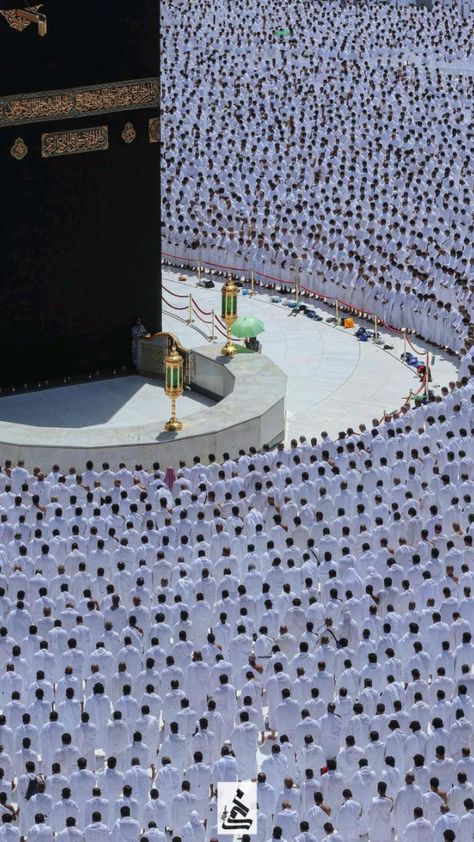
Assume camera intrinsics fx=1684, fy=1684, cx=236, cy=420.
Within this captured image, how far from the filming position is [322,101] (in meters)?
44.8

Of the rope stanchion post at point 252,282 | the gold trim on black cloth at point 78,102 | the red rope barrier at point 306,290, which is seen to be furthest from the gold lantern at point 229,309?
the rope stanchion post at point 252,282

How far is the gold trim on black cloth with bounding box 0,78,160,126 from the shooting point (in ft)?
89.4

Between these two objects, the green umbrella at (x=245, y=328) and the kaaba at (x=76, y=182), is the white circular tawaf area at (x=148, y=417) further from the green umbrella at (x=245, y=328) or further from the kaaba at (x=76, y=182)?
the kaaba at (x=76, y=182)

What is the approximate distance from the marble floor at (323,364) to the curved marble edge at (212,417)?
0.88 metres

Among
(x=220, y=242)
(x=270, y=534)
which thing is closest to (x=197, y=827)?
(x=270, y=534)

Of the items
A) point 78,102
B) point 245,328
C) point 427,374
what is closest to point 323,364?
point 427,374

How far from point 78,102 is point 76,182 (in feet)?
4.38

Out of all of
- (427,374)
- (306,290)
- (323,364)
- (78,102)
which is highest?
(78,102)

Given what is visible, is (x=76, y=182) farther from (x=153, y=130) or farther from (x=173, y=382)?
(x=173, y=382)

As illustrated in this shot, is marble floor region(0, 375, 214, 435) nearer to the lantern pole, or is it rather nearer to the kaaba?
the kaaba

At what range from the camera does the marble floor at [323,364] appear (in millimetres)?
29359

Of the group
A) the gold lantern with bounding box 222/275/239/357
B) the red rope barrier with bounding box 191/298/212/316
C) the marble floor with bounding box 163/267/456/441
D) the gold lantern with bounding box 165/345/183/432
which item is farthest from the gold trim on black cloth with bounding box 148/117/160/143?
the red rope barrier with bounding box 191/298/212/316

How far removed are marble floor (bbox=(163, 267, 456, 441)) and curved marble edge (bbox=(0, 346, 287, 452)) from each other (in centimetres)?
88

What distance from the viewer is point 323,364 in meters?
32.0
